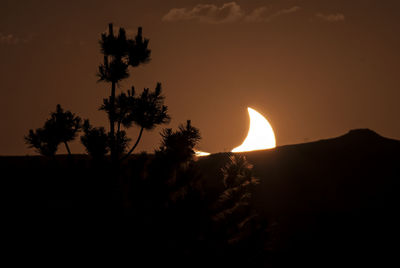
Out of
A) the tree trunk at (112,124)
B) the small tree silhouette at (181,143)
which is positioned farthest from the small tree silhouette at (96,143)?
the small tree silhouette at (181,143)

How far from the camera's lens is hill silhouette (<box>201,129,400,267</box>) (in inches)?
623

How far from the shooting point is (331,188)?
22.8m

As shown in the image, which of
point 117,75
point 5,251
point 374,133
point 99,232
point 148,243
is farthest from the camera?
point 374,133

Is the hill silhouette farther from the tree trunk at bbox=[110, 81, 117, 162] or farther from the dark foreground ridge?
the tree trunk at bbox=[110, 81, 117, 162]

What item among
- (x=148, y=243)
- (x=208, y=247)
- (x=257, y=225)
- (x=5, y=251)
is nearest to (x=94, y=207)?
(x=148, y=243)

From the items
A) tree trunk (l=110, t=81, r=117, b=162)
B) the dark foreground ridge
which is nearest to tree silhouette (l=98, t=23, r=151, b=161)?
tree trunk (l=110, t=81, r=117, b=162)

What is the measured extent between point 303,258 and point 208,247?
11465 mm

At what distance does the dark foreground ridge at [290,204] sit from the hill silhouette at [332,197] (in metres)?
0.04

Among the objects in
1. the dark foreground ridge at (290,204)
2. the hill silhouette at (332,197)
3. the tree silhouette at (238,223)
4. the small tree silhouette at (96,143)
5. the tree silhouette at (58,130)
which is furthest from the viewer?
the hill silhouette at (332,197)

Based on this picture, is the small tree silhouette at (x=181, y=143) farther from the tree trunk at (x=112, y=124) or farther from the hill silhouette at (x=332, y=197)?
the hill silhouette at (x=332, y=197)

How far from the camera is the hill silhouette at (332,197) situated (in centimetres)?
1581

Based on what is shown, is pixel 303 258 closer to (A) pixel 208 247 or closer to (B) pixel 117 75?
(B) pixel 117 75

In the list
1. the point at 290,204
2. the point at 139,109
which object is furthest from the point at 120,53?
the point at 290,204

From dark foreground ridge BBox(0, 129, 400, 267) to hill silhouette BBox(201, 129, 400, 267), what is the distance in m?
0.04
